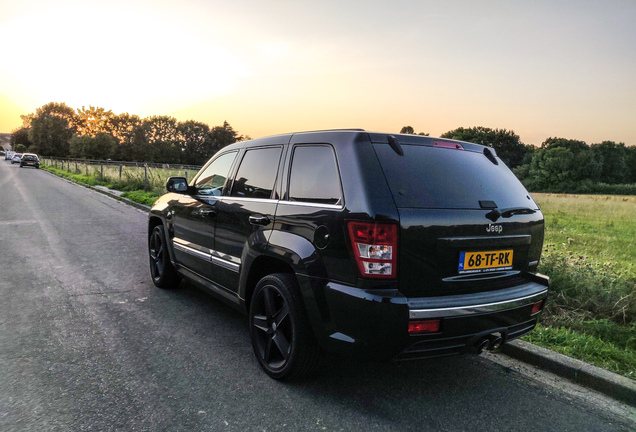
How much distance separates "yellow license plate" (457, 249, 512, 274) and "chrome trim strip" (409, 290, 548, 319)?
23cm

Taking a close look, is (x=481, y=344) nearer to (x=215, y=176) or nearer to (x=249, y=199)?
(x=249, y=199)

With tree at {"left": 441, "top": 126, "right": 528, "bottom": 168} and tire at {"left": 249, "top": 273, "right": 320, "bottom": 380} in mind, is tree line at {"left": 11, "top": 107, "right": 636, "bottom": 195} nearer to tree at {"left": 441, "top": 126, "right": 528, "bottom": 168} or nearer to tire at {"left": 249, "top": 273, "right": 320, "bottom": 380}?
tree at {"left": 441, "top": 126, "right": 528, "bottom": 168}

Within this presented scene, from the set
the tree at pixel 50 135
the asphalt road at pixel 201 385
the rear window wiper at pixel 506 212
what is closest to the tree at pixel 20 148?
the tree at pixel 50 135

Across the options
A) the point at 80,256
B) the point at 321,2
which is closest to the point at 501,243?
the point at 80,256

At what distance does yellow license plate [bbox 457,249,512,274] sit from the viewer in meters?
2.84

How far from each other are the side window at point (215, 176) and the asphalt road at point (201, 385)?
1324mm

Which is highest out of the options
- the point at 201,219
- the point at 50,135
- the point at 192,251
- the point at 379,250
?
the point at 50,135

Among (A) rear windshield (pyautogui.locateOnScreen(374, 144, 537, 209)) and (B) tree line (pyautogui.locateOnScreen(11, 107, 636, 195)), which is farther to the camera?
(B) tree line (pyautogui.locateOnScreen(11, 107, 636, 195))

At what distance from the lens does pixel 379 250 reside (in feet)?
8.51

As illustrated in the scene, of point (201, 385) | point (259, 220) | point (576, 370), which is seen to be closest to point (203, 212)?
point (259, 220)

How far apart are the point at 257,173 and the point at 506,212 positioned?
198 centimetres

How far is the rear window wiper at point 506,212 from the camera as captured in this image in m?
2.96

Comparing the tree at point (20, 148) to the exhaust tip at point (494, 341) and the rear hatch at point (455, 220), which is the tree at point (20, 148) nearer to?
the rear hatch at point (455, 220)

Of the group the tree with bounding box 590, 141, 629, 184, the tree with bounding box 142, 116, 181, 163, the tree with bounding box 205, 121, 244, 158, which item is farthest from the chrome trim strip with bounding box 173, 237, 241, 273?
the tree with bounding box 205, 121, 244, 158
